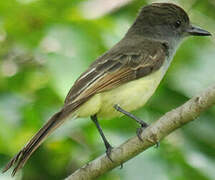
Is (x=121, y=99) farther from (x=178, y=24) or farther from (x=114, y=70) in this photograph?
(x=178, y=24)

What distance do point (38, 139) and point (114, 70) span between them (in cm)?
110

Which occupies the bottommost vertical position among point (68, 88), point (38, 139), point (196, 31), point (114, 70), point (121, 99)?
point (196, 31)

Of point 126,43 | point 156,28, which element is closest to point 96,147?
point 126,43

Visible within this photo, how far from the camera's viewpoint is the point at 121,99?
4.74 meters

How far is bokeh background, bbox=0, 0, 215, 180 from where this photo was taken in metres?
4.20

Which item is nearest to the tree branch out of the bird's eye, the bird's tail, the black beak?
the bird's tail

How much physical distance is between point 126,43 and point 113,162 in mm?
1899

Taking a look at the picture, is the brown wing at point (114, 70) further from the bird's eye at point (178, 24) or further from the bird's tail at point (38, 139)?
the bird's eye at point (178, 24)

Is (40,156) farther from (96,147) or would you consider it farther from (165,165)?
(165,165)

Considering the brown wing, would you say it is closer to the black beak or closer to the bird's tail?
the bird's tail

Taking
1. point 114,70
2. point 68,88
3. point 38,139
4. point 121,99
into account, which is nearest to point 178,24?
point 114,70

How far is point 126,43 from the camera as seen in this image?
5480 mm

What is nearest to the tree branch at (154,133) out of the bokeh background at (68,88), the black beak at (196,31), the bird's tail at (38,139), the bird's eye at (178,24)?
the bokeh background at (68,88)

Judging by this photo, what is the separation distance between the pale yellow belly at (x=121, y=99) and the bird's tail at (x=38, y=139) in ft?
1.38
